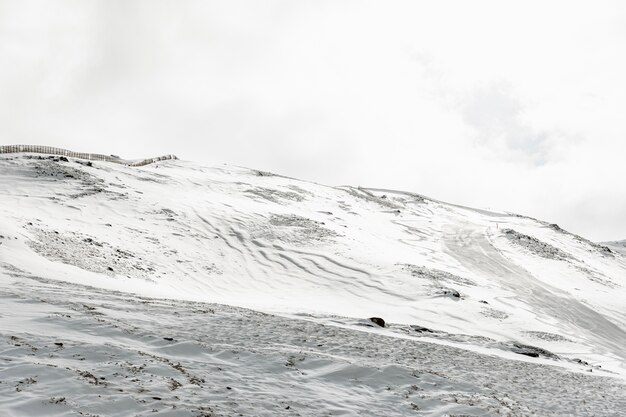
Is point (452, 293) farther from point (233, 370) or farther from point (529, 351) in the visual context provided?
point (233, 370)

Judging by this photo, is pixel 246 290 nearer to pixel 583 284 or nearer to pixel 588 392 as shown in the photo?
pixel 588 392

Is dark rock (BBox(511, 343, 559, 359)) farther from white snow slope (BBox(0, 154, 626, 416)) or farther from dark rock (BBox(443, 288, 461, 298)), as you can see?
dark rock (BBox(443, 288, 461, 298))

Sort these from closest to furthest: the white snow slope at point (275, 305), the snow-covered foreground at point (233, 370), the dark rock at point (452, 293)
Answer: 1. the snow-covered foreground at point (233, 370)
2. the white snow slope at point (275, 305)
3. the dark rock at point (452, 293)

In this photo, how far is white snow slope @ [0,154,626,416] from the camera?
22.7 ft

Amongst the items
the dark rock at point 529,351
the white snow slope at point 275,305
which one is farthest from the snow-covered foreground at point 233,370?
the dark rock at point 529,351

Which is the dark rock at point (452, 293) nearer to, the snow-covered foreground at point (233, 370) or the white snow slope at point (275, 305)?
the white snow slope at point (275, 305)

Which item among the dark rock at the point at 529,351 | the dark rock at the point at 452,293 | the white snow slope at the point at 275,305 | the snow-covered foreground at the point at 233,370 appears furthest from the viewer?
the dark rock at the point at 452,293

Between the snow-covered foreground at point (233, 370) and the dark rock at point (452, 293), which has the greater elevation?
the dark rock at point (452, 293)

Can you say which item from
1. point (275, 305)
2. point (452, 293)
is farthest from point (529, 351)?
point (452, 293)

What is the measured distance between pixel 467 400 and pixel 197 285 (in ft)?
49.4

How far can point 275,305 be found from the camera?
17.8 meters

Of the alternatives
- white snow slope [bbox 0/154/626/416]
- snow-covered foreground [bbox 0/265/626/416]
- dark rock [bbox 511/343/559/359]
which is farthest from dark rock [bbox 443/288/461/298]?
snow-covered foreground [bbox 0/265/626/416]

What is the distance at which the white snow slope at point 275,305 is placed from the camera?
6.92 m

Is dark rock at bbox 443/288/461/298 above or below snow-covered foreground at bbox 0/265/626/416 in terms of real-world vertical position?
above
